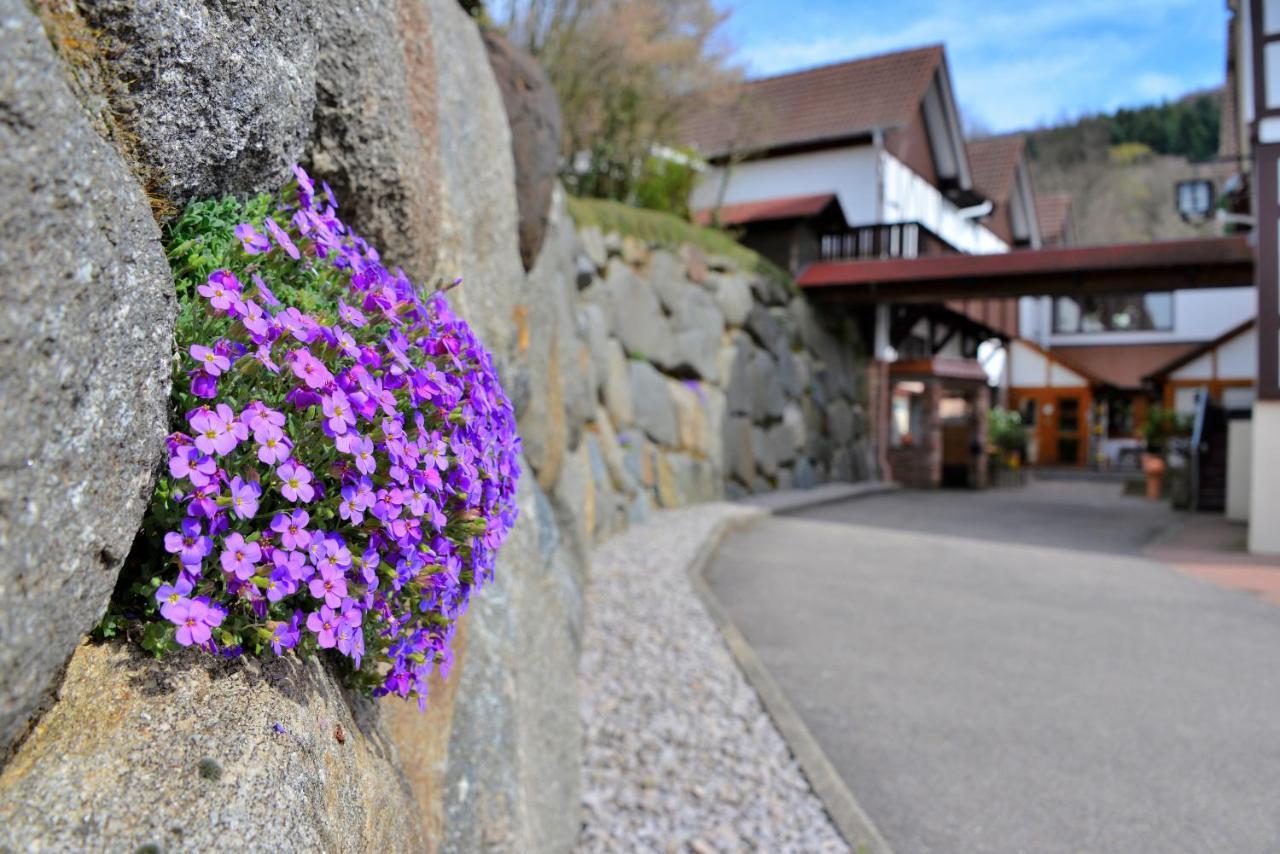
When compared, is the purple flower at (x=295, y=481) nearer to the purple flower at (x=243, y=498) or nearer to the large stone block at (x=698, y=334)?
the purple flower at (x=243, y=498)

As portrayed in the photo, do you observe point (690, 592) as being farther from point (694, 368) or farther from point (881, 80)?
point (881, 80)

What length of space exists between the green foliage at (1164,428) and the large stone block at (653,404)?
1080cm

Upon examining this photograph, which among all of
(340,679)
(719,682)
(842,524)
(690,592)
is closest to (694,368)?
(842,524)

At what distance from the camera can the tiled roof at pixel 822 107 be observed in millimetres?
17000

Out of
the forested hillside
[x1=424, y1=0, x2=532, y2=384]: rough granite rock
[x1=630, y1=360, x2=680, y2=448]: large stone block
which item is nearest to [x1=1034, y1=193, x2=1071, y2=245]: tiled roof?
the forested hillside

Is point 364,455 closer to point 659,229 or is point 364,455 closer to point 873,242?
point 659,229

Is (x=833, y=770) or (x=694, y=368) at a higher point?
(x=694, y=368)

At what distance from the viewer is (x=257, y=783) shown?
119 cm

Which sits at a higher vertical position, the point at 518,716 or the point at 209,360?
the point at 209,360

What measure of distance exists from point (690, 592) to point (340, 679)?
483cm

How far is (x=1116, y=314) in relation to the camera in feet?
91.5

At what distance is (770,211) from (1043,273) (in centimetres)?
441

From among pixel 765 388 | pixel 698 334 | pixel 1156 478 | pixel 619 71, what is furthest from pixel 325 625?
pixel 1156 478

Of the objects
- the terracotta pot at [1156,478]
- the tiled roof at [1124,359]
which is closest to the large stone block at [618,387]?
the terracotta pot at [1156,478]
